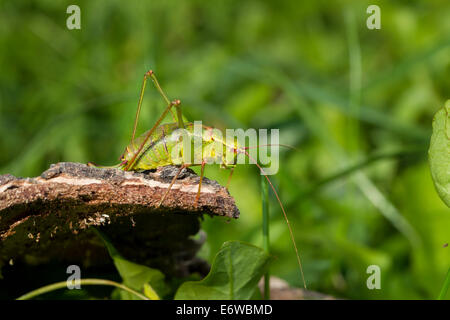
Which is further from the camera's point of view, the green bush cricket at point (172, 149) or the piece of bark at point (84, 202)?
the green bush cricket at point (172, 149)

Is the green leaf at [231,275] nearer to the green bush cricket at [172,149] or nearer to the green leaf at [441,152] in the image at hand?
the green bush cricket at [172,149]

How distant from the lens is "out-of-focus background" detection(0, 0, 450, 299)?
1.86 m

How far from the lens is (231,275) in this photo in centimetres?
99

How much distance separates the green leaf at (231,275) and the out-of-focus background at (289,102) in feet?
0.92

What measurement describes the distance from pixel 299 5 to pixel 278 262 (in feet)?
9.58

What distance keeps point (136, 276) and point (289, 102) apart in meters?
2.36

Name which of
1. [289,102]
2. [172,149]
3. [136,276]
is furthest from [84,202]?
[289,102]

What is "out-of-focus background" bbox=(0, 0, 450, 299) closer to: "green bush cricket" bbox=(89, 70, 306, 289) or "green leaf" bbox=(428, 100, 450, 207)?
"green bush cricket" bbox=(89, 70, 306, 289)

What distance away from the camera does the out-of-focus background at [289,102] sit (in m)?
1.86

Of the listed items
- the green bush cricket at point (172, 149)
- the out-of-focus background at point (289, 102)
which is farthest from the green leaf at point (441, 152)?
the out-of-focus background at point (289, 102)

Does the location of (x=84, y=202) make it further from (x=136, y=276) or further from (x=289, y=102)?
(x=289, y=102)

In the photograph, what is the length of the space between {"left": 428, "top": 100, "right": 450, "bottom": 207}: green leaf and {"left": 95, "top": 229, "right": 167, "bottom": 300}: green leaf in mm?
601
